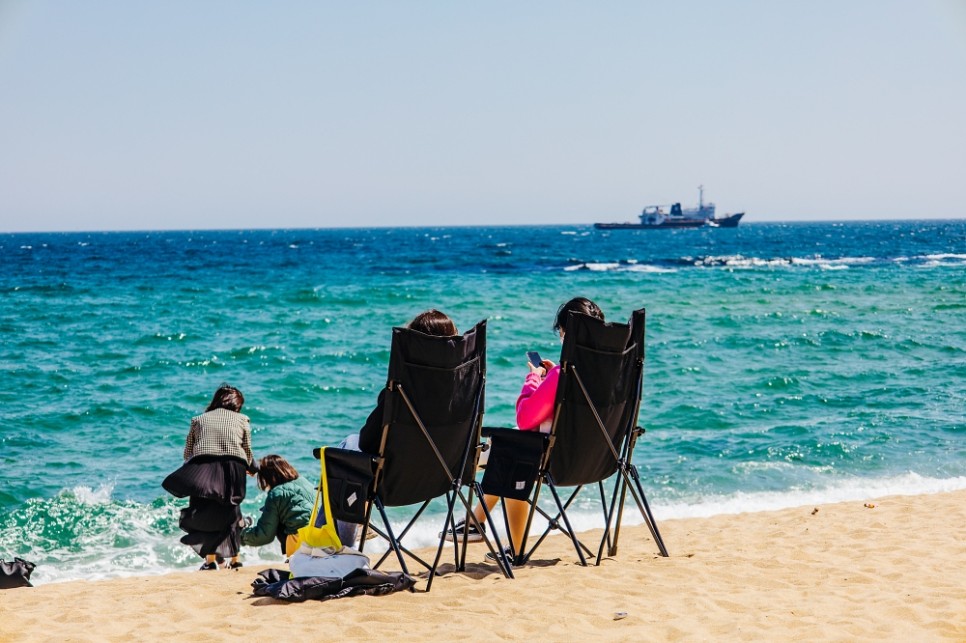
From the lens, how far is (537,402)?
5.02 metres

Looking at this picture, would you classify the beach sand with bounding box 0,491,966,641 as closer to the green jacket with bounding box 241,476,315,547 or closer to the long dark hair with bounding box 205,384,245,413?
the green jacket with bounding box 241,476,315,547

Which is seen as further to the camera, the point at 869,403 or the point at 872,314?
the point at 872,314

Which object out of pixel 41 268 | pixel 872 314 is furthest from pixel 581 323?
pixel 41 268

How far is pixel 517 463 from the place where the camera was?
4934 mm

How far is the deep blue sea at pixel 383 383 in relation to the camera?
823 centimetres

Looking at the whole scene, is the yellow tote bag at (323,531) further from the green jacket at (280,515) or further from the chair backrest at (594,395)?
the chair backrest at (594,395)

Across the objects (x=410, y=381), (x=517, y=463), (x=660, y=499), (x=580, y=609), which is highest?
(x=410, y=381)

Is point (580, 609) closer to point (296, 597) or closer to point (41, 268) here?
point (296, 597)

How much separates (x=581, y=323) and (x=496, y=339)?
12.9m

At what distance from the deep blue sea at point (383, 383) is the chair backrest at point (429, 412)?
2947mm

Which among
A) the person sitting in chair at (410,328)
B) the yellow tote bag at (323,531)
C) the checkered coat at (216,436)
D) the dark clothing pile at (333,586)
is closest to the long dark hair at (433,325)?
the person sitting in chair at (410,328)

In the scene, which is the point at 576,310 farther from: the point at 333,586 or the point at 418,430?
the point at 333,586

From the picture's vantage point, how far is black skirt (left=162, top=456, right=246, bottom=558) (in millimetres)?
5719

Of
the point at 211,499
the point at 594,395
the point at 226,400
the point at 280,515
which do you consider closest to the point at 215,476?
the point at 211,499
